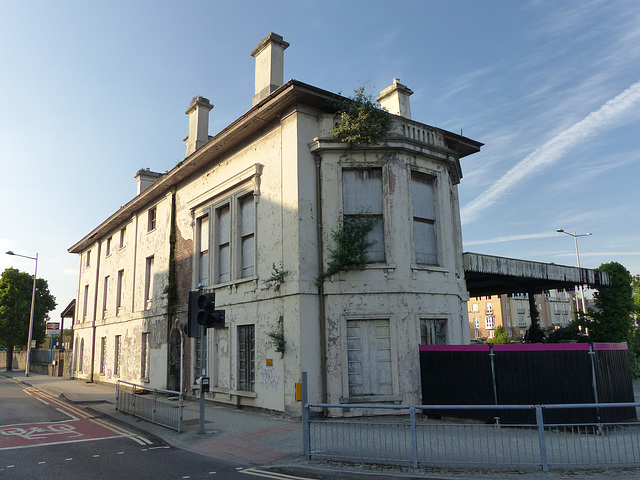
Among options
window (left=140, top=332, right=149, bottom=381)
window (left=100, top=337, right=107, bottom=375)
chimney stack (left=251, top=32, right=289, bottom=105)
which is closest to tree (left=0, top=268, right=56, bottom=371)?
window (left=100, top=337, right=107, bottom=375)

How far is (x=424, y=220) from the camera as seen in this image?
13.7 metres

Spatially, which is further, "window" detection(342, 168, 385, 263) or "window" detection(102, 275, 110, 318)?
"window" detection(102, 275, 110, 318)

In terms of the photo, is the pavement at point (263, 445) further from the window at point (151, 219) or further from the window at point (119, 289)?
the window at point (119, 289)

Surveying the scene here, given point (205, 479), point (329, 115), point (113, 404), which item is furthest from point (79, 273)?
point (205, 479)

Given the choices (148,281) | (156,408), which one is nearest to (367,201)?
(156,408)

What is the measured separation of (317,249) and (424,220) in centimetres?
343

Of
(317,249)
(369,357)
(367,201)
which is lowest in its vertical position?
(369,357)

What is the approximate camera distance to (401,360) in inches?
467

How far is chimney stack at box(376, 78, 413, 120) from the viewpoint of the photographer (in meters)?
16.3

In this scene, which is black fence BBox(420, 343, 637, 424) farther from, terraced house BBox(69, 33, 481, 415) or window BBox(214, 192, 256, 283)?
window BBox(214, 192, 256, 283)

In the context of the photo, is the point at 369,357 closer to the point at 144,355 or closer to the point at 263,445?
the point at 263,445

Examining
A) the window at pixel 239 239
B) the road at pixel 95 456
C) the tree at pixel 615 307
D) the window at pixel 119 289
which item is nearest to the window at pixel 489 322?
the tree at pixel 615 307

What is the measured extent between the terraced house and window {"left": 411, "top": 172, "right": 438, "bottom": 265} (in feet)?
0.12

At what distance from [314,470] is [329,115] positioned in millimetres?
9371
